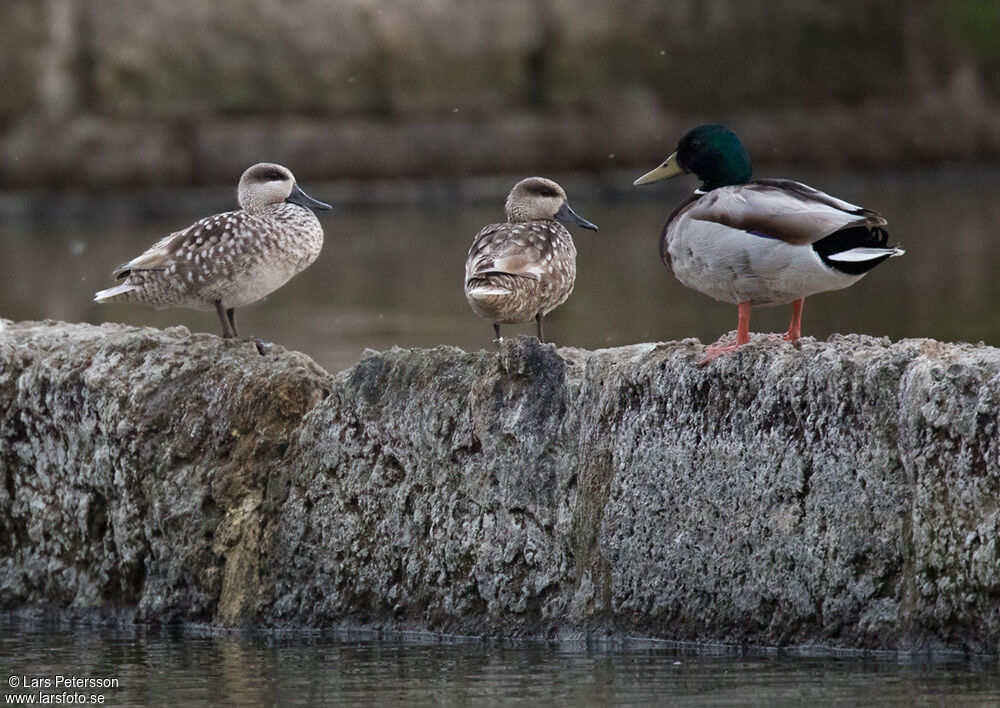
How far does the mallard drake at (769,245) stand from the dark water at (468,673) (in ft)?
3.62

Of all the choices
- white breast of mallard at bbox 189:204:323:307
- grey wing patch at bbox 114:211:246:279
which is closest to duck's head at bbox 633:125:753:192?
white breast of mallard at bbox 189:204:323:307

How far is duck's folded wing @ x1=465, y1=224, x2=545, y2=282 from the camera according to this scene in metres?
7.11

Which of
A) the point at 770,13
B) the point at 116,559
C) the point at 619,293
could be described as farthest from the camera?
the point at 770,13

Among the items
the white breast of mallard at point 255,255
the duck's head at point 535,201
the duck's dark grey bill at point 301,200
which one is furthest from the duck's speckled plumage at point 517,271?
the duck's dark grey bill at point 301,200

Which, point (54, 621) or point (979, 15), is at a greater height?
point (979, 15)

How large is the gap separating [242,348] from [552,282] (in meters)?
1.32

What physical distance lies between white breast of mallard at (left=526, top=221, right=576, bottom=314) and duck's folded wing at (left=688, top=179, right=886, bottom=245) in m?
1.09

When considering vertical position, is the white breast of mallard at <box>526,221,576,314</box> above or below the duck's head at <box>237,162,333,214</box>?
below

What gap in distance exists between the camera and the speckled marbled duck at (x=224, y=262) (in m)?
7.37

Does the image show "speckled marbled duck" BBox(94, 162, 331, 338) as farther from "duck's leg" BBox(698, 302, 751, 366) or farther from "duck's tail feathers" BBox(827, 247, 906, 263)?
"duck's tail feathers" BBox(827, 247, 906, 263)

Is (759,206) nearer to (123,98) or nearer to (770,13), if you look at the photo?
(123,98)

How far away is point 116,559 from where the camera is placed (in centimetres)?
700

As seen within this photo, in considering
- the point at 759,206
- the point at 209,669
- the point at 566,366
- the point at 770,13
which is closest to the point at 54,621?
the point at 209,669

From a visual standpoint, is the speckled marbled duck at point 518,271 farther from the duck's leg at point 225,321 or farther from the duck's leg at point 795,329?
the duck's leg at point 795,329
